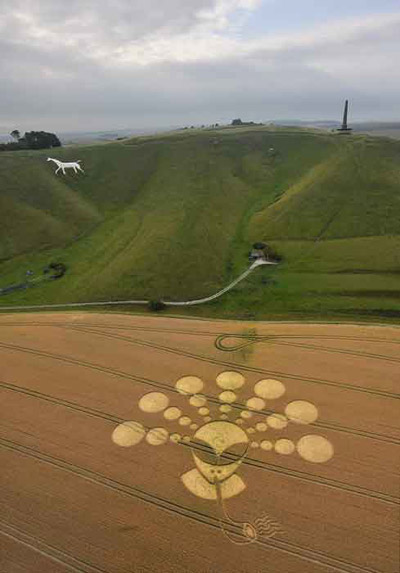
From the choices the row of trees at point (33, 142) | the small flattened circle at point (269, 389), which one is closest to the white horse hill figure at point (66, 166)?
the row of trees at point (33, 142)

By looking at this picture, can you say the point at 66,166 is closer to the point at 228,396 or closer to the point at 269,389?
the point at 228,396

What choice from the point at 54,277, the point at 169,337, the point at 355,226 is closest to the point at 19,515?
the point at 169,337

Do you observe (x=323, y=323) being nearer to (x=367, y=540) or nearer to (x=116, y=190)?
(x=367, y=540)

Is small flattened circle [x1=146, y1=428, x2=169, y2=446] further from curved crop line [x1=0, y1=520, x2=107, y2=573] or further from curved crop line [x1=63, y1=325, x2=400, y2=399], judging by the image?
curved crop line [x1=63, y1=325, x2=400, y2=399]

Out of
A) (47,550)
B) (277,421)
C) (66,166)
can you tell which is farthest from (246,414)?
(66,166)

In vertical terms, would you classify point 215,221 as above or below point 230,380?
above

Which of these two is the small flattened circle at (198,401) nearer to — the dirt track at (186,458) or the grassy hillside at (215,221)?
the dirt track at (186,458)

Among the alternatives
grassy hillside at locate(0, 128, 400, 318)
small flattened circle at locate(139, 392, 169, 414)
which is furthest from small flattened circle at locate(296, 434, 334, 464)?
grassy hillside at locate(0, 128, 400, 318)
